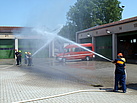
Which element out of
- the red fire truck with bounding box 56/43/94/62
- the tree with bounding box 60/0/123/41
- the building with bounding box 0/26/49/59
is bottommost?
the red fire truck with bounding box 56/43/94/62

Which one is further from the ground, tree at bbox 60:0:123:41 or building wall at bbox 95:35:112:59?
tree at bbox 60:0:123:41

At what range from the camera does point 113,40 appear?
25.6 metres

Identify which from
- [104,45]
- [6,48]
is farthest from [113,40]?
[6,48]

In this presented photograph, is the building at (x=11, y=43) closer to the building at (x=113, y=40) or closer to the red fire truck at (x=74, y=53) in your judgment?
the building at (x=113, y=40)

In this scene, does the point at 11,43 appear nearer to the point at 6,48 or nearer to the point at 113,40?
the point at 6,48

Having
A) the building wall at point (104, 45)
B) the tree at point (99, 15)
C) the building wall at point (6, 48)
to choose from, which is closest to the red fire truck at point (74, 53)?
the building wall at point (104, 45)

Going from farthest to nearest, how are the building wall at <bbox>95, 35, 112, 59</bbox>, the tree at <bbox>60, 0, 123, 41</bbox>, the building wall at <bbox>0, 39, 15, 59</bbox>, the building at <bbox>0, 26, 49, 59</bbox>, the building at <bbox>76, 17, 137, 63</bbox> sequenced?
the tree at <bbox>60, 0, 123, 41</bbox>
the building wall at <bbox>0, 39, 15, 59</bbox>
the building at <bbox>0, 26, 49, 59</bbox>
the building wall at <bbox>95, 35, 112, 59</bbox>
the building at <bbox>76, 17, 137, 63</bbox>

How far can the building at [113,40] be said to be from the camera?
25.1 meters

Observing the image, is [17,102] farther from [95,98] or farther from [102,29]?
[102,29]

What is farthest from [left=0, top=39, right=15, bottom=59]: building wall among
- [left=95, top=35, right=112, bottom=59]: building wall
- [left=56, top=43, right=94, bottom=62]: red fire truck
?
[left=95, top=35, right=112, bottom=59]: building wall

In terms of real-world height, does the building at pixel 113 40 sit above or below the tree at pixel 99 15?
below

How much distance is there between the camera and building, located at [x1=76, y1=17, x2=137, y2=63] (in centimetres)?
2508

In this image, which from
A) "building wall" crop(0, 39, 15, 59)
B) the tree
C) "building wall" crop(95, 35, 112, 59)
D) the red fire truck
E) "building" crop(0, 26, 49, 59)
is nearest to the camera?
the red fire truck

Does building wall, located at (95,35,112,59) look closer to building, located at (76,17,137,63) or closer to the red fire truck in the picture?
building, located at (76,17,137,63)
